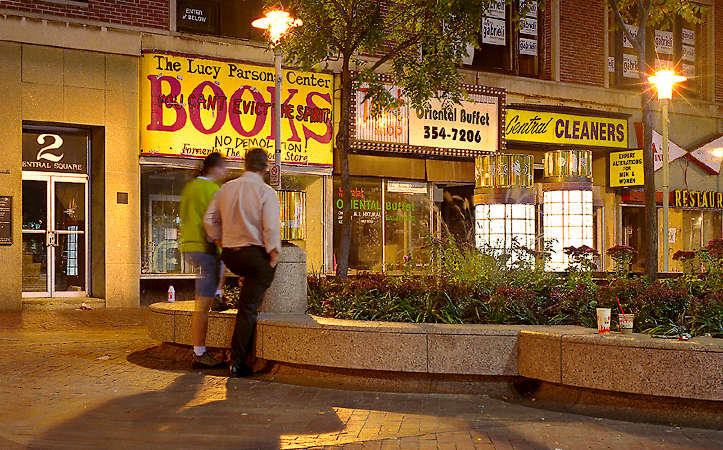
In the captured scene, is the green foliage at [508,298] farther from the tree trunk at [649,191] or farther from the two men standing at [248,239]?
the tree trunk at [649,191]

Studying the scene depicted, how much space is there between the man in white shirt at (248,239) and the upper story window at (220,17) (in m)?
10.4

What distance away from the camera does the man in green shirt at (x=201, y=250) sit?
805 cm

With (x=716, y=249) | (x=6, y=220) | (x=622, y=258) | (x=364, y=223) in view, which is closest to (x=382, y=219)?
(x=364, y=223)

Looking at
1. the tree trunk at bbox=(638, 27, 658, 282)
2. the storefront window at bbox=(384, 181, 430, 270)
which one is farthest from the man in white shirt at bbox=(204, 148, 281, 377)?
the storefront window at bbox=(384, 181, 430, 270)

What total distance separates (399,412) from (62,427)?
2.33 m

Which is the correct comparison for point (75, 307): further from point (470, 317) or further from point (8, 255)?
point (470, 317)

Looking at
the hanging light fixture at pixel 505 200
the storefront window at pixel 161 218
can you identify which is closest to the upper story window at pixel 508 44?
the hanging light fixture at pixel 505 200

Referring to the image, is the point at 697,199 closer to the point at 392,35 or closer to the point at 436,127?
the point at 436,127

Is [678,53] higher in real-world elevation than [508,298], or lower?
higher

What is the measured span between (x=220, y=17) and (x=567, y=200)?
7737mm

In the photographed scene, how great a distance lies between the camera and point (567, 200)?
52.6 feet

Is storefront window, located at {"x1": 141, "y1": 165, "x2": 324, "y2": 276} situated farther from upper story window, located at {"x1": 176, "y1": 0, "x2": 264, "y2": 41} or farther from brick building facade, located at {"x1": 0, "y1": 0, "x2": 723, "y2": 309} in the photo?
upper story window, located at {"x1": 176, "y1": 0, "x2": 264, "y2": 41}

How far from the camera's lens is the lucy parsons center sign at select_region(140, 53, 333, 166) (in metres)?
16.9

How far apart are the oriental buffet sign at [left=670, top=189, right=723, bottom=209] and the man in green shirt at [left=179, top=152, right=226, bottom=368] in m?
18.8
